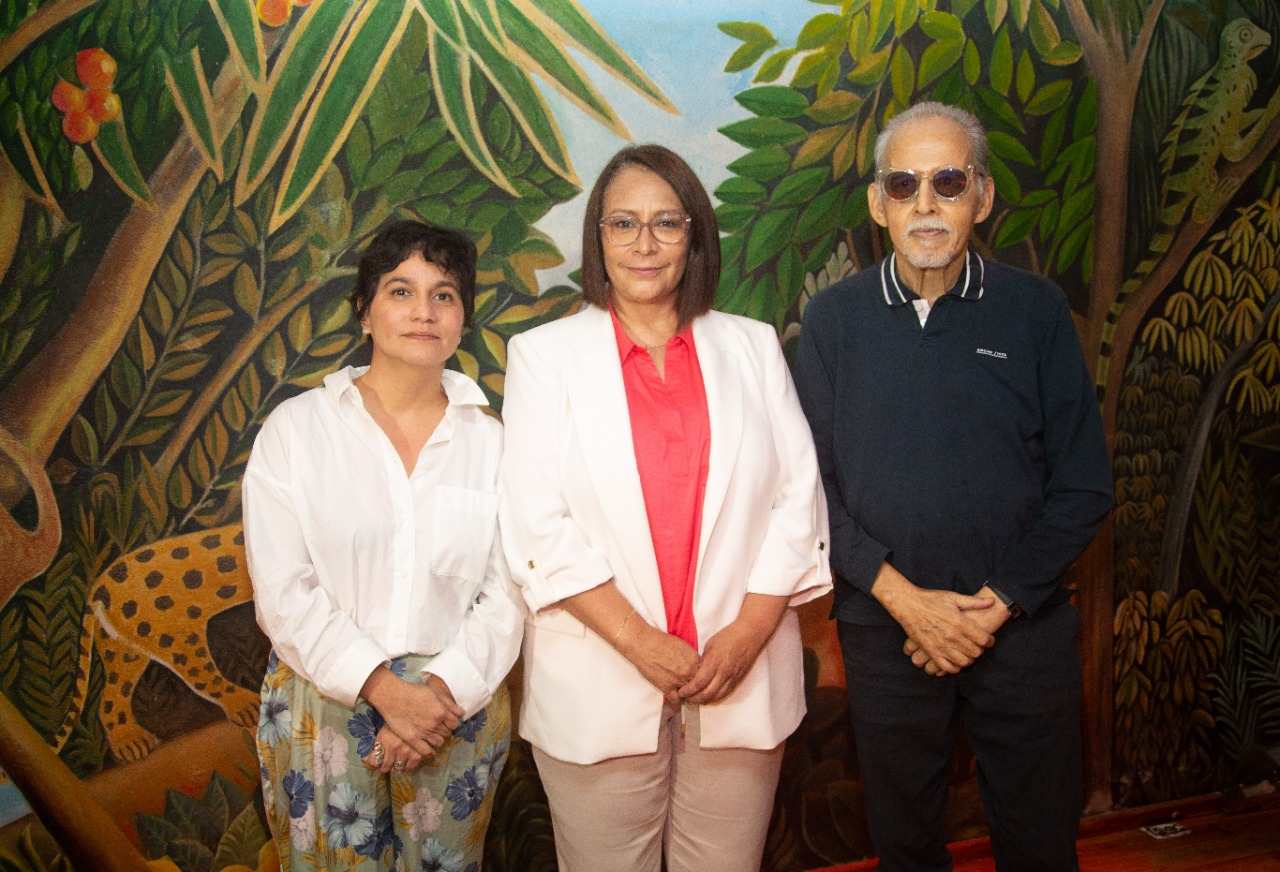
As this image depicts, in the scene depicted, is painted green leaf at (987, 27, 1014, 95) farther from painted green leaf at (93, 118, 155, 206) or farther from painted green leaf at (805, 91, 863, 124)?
painted green leaf at (93, 118, 155, 206)

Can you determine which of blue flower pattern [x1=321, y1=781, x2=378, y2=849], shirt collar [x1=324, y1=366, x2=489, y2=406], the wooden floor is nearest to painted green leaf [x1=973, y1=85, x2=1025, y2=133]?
shirt collar [x1=324, y1=366, x2=489, y2=406]

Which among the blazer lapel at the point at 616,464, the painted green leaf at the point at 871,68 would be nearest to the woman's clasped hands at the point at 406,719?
the blazer lapel at the point at 616,464

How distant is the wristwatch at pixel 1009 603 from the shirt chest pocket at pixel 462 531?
1.11 metres

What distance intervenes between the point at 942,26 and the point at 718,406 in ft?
4.93

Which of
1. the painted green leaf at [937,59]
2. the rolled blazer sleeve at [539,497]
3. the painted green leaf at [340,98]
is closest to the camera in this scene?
the rolled blazer sleeve at [539,497]

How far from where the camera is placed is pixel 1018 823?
2289 mm

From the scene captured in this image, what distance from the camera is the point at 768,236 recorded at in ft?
9.35

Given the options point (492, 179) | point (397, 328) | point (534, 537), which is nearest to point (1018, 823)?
point (534, 537)

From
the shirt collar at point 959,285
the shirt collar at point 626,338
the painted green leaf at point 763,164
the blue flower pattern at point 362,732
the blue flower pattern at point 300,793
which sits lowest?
the blue flower pattern at point 300,793

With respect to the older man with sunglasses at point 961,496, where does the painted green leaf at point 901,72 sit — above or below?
above

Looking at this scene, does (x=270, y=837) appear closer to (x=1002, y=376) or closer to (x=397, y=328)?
(x=397, y=328)

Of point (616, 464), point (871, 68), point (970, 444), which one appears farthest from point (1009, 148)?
point (616, 464)

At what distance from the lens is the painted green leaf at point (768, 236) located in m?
2.84

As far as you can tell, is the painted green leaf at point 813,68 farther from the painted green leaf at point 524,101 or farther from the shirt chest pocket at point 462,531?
the shirt chest pocket at point 462,531
